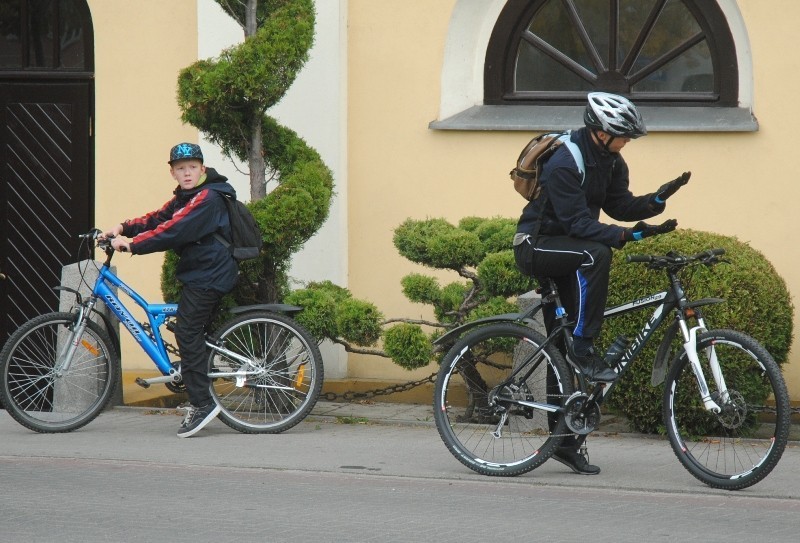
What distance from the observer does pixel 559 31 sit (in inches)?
403

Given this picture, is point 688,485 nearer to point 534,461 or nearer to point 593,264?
point 534,461

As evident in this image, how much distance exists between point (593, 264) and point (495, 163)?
11.7 feet

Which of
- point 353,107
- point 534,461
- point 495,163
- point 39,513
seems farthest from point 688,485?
point 353,107

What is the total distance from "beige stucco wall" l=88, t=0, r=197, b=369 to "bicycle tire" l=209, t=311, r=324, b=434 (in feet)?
8.96

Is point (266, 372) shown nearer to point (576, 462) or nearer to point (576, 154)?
point (576, 462)

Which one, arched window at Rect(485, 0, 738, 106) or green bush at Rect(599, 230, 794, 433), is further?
arched window at Rect(485, 0, 738, 106)

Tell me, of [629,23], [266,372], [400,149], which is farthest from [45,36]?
[629,23]

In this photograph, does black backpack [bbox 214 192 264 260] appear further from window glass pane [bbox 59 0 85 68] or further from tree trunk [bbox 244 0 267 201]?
window glass pane [bbox 59 0 85 68]

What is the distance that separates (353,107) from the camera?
10.3 meters

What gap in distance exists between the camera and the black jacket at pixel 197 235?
7.98 m

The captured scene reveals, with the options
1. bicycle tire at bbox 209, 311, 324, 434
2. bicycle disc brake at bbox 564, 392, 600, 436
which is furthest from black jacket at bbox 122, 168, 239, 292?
bicycle disc brake at bbox 564, 392, 600, 436

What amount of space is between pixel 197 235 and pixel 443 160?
2.75 meters

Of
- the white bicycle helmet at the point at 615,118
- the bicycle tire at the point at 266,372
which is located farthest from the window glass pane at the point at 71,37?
the white bicycle helmet at the point at 615,118

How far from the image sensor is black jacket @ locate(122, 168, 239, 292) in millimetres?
7980
